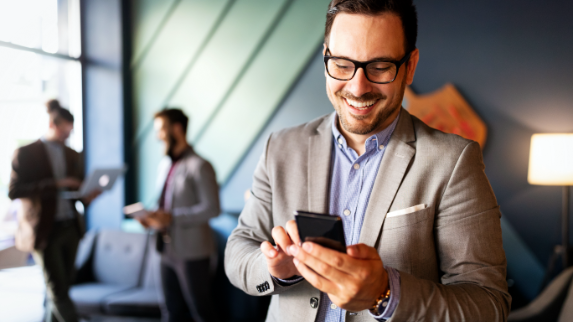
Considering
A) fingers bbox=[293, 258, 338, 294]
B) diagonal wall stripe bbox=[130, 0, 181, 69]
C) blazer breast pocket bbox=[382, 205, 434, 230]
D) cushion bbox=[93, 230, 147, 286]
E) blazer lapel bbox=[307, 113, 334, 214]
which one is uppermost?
diagonal wall stripe bbox=[130, 0, 181, 69]

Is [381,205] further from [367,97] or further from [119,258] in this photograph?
[119,258]

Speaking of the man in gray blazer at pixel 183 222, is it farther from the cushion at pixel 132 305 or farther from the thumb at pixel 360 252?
the thumb at pixel 360 252

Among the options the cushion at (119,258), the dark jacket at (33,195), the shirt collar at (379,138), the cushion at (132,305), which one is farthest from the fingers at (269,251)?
the cushion at (119,258)

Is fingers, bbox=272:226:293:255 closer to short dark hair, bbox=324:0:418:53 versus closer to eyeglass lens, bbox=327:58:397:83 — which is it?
eyeglass lens, bbox=327:58:397:83

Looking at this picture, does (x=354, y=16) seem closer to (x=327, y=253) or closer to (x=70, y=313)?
(x=327, y=253)

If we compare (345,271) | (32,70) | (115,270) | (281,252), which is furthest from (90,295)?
(345,271)

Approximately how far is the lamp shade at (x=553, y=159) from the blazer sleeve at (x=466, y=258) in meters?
2.41

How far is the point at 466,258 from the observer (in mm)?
1075

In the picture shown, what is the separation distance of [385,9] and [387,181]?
0.49m

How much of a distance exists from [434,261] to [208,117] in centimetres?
366

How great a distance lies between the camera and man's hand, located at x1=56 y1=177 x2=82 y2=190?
3.25 meters

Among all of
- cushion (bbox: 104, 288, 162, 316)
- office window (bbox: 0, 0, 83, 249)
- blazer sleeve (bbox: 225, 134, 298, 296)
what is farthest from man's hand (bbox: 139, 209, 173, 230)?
blazer sleeve (bbox: 225, 134, 298, 296)

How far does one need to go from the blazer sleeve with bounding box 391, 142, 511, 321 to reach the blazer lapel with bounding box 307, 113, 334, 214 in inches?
13.4

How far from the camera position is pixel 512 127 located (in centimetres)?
357
